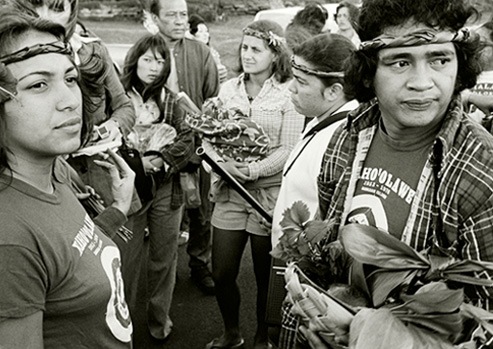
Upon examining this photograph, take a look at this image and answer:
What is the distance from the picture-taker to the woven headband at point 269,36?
3891 millimetres

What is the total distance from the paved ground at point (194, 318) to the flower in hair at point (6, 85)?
2741 millimetres

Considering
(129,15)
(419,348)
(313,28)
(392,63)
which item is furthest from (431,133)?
(129,15)

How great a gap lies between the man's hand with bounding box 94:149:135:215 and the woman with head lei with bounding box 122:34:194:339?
111cm

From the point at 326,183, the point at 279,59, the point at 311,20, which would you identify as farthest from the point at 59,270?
the point at 311,20

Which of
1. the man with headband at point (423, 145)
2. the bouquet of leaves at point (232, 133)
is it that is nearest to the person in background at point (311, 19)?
the bouquet of leaves at point (232, 133)

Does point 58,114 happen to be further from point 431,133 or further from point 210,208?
point 210,208

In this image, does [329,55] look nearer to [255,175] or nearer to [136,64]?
[255,175]

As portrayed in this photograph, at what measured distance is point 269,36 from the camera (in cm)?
393

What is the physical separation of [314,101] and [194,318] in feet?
6.86

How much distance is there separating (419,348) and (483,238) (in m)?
0.39

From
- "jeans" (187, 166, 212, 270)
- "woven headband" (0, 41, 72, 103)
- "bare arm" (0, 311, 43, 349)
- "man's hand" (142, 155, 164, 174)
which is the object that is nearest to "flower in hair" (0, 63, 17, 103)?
"woven headband" (0, 41, 72, 103)

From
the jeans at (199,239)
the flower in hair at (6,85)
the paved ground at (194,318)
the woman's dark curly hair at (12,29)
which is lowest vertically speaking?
the paved ground at (194,318)

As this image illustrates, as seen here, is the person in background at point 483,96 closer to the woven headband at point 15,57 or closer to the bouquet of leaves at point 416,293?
the bouquet of leaves at point 416,293

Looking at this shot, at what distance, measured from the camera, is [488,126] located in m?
3.41
